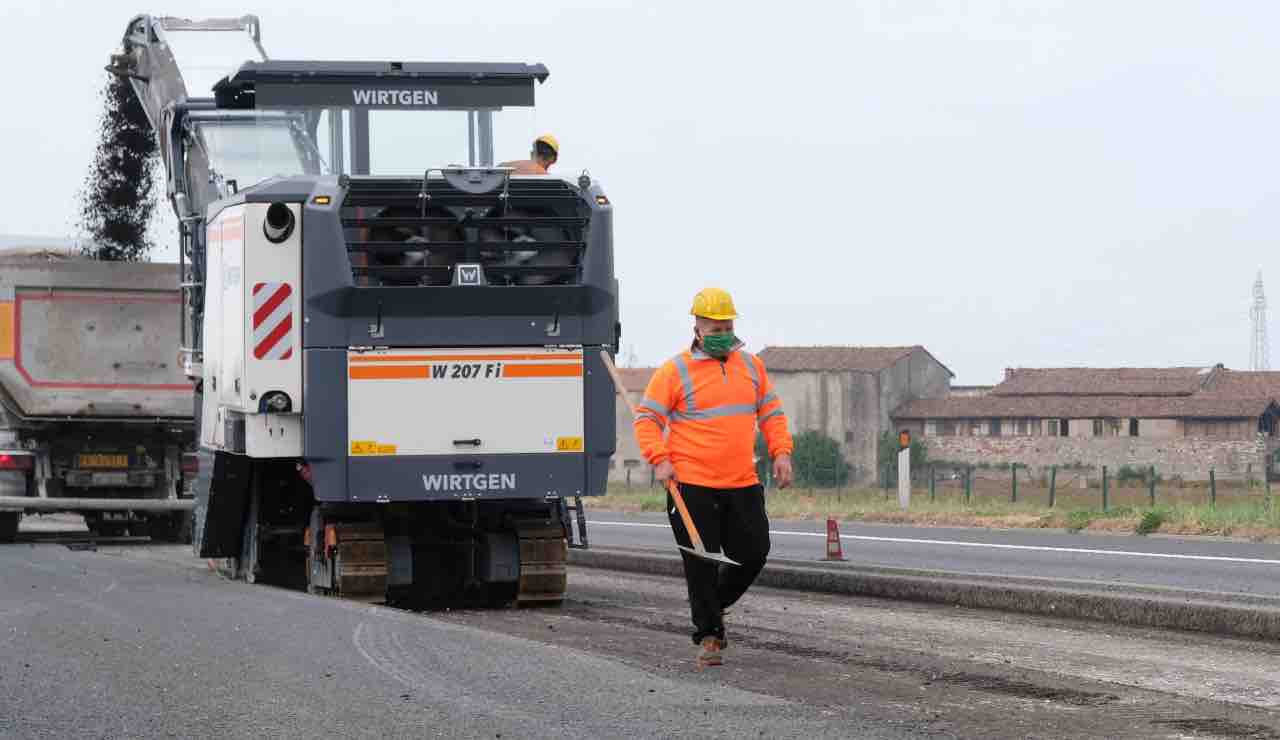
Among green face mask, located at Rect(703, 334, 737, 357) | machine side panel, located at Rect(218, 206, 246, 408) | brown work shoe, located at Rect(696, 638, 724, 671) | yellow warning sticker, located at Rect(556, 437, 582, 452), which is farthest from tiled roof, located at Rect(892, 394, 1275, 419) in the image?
brown work shoe, located at Rect(696, 638, 724, 671)

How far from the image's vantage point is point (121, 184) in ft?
84.9

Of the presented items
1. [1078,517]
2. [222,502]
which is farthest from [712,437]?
[1078,517]

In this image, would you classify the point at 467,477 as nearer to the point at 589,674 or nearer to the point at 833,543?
the point at 589,674

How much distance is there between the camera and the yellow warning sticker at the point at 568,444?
13992 millimetres

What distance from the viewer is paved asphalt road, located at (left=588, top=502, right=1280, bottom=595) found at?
59.7 feet

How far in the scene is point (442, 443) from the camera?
45.1 feet

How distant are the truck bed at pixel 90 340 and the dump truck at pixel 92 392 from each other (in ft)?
0.04

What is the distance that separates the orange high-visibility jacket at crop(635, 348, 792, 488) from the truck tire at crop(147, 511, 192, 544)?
45.9 feet

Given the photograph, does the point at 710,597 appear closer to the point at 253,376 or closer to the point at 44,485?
the point at 253,376

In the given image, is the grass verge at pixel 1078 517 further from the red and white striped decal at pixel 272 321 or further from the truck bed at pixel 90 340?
the red and white striped decal at pixel 272 321

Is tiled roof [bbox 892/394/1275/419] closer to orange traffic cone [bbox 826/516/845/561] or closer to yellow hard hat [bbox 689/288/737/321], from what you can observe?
orange traffic cone [bbox 826/516/845/561]

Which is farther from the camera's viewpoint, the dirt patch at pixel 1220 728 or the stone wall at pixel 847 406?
the stone wall at pixel 847 406

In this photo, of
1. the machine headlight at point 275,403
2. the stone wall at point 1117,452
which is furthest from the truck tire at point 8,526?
the stone wall at point 1117,452

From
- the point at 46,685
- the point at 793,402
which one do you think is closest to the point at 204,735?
the point at 46,685
